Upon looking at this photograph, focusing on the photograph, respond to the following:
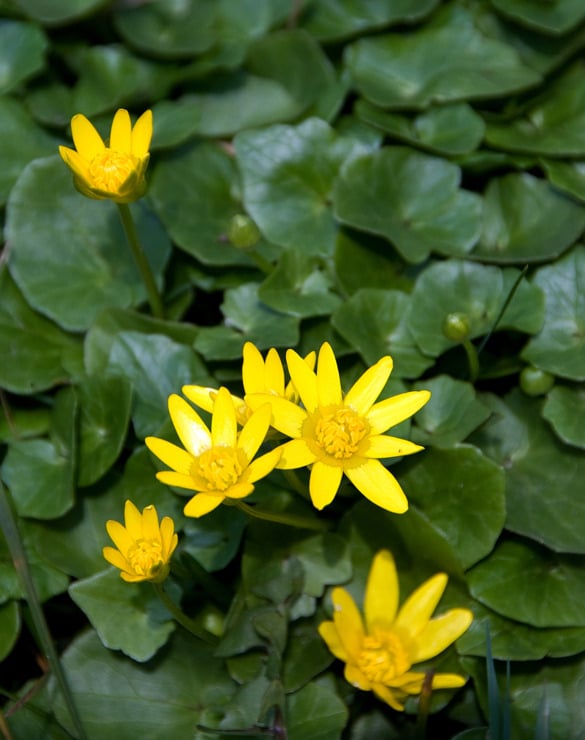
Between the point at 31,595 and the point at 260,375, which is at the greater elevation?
the point at 260,375

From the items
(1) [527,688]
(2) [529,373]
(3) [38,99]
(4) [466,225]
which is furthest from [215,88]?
(1) [527,688]

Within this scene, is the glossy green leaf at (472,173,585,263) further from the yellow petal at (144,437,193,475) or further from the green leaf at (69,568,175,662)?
the green leaf at (69,568,175,662)

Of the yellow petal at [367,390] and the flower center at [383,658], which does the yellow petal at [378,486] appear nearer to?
the yellow petal at [367,390]

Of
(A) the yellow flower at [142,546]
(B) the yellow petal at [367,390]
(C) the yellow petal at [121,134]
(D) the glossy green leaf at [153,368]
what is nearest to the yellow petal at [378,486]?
(B) the yellow petal at [367,390]

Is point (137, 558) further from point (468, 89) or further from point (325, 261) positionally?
point (468, 89)

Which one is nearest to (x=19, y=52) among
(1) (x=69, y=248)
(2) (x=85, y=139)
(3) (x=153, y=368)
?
(1) (x=69, y=248)

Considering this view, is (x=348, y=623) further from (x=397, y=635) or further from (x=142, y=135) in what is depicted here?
(x=142, y=135)
